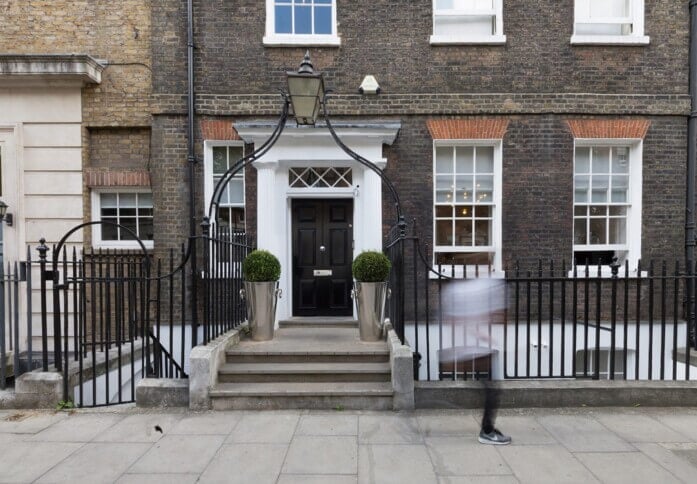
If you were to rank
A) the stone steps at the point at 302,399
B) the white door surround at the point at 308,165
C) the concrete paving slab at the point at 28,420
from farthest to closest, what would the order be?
the white door surround at the point at 308,165 < the stone steps at the point at 302,399 < the concrete paving slab at the point at 28,420

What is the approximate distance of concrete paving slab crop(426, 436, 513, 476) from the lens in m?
3.26

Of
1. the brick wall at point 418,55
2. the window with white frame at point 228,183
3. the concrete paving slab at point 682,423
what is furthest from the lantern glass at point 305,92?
the concrete paving slab at point 682,423

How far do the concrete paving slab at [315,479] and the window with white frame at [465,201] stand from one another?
4338 millimetres

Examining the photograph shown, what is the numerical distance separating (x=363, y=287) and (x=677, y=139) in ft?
19.2

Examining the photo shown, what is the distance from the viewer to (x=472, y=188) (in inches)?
276

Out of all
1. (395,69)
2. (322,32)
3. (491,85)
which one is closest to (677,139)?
(491,85)

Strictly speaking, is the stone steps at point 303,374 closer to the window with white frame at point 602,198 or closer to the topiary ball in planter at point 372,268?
the topiary ball in planter at point 372,268

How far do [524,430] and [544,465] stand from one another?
2.01 feet

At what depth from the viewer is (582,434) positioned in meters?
3.87

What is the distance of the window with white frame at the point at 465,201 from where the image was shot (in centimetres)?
697

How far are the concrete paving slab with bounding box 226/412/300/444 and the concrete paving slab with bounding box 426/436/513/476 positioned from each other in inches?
51.9

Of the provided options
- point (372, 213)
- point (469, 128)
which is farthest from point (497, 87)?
point (372, 213)

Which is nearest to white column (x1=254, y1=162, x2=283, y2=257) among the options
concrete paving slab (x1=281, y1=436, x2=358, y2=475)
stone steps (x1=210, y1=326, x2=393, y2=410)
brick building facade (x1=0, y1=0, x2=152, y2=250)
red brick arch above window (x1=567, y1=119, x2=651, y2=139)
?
stone steps (x1=210, y1=326, x2=393, y2=410)

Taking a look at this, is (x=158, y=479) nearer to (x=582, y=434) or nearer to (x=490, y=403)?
(x=490, y=403)
